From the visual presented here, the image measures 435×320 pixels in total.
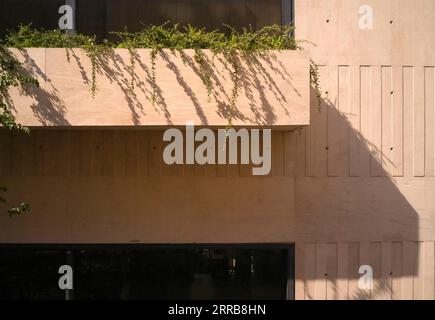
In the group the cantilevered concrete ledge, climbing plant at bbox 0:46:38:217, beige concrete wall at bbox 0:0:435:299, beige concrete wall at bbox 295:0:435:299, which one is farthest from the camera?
beige concrete wall at bbox 295:0:435:299

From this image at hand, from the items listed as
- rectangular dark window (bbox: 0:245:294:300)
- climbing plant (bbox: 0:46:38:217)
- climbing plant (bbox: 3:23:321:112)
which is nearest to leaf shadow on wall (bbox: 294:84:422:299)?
rectangular dark window (bbox: 0:245:294:300)

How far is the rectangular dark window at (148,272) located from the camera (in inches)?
261

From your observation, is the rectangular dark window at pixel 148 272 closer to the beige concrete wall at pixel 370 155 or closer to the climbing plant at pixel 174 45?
the beige concrete wall at pixel 370 155

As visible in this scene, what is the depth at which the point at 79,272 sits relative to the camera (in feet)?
21.9

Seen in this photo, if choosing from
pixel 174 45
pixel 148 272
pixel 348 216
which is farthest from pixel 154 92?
pixel 348 216

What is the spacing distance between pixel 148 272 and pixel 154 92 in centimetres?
280

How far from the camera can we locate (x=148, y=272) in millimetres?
6691

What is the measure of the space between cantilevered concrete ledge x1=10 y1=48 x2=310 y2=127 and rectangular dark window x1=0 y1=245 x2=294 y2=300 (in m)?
2.14

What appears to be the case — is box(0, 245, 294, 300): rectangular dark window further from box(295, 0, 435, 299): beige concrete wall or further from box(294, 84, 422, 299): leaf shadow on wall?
box(295, 0, 435, 299): beige concrete wall

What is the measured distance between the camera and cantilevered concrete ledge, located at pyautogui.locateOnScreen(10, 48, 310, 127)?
5.47m

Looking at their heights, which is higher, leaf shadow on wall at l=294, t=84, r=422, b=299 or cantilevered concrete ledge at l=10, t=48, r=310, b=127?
cantilevered concrete ledge at l=10, t=48, r=310, b=127
